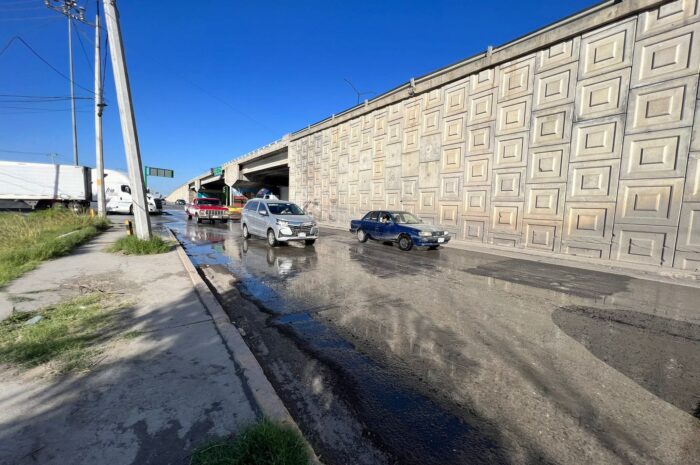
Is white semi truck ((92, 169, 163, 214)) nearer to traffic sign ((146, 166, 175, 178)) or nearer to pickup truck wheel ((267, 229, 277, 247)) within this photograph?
pickup truck wheel ((267, 229, 277, 247))

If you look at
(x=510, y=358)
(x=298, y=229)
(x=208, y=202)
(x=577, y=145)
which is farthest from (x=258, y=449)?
(x=208, y=202)

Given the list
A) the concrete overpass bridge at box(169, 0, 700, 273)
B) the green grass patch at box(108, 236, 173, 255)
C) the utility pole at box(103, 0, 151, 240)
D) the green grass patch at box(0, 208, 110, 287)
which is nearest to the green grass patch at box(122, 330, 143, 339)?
the green grass patch at box(0, 208, 110, 287)

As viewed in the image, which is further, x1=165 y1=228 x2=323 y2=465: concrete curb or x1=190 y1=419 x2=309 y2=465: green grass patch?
x1=165 y1=228 x2=323 y2=465: concrete curb

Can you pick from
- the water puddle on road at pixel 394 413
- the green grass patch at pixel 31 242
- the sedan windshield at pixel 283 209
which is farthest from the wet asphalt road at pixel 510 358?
the sedan windshield at pixel 283 209

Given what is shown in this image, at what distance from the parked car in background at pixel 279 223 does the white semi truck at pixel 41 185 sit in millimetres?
20885

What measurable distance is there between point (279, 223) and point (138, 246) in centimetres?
450

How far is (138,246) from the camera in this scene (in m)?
9.23

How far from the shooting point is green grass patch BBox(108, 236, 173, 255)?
914cm

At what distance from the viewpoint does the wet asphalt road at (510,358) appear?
2.44m

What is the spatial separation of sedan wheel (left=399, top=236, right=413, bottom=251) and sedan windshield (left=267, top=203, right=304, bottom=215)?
4376 millimetres

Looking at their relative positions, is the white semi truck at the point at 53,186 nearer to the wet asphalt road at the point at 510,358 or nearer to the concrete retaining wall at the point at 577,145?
the concrete retaining wall at the point at 577,145

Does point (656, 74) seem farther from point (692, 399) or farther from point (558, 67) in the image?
point (692, 399)

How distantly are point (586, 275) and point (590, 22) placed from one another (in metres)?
9.28

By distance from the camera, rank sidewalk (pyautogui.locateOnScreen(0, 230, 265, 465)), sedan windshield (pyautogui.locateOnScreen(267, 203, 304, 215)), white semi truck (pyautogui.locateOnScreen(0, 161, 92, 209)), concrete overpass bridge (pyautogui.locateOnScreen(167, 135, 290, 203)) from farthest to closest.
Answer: concrete overpass bridge (pyautogui.locateOnScreen(167, 135, 290, 203)) → white semi truck (pyautogui.locateOnScreen(0, 161, 92, 209)) → sedan windshield (pyautogui.locateOnScreen(267, 203, 304, 215)) → sidewalk (pyautogui.locateOnScreen(0, 230, 265, 465))
